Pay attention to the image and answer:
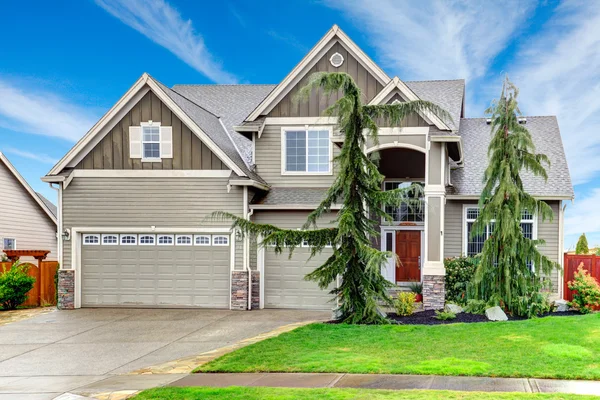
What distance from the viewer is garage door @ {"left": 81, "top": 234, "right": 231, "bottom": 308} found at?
1772cm

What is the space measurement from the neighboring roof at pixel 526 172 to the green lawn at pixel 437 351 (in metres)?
6.38

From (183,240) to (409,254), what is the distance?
7862 mm

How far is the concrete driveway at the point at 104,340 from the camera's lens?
9.61 meters

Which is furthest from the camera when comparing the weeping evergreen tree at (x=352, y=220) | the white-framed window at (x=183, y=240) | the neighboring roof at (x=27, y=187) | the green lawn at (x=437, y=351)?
the neighboring roof at (x=27, y=187)

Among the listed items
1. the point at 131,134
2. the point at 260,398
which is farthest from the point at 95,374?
the point at 131,134

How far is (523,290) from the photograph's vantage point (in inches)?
574

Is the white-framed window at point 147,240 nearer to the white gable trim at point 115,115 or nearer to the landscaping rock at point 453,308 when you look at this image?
the white gable trim at point 115,115

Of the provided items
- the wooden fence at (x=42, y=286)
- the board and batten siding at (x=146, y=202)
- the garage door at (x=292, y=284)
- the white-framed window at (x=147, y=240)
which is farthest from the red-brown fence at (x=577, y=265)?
the wooden fence at (x=42, y=286)

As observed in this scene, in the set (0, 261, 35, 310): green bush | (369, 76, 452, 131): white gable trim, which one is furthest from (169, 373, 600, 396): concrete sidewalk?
(0, 261, 35, 310): green bush

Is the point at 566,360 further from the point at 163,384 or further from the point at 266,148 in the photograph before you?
the point at 266,148

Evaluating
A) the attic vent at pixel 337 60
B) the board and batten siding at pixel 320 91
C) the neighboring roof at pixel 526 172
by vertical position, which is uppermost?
the attic vent at pixel 337 60

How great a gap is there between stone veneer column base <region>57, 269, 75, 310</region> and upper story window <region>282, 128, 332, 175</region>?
7.66 meters

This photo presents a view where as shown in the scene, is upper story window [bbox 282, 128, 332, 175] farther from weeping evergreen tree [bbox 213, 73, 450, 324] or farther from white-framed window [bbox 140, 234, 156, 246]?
weeping evergreen tree [bbox 213, 73, 450, 324]

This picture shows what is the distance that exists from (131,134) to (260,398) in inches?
494
